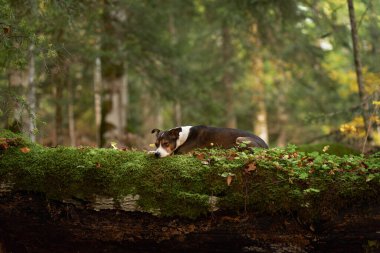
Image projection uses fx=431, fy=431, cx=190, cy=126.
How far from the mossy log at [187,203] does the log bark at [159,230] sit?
0.01m

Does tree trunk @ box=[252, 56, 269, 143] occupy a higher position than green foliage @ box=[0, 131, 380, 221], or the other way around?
tree trunk @ box=[252, 56, 269, 143]

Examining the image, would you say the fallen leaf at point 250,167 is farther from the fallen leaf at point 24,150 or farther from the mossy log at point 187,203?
the fallen leaf at point 24,150

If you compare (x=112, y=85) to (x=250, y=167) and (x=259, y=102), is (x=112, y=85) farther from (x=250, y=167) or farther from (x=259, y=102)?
(x=250, y=167)

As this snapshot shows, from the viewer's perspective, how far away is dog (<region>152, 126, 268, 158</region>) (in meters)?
8.75

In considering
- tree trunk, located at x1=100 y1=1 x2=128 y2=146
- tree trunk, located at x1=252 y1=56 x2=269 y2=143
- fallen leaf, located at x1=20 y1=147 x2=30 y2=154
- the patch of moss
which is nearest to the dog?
the patch of moss

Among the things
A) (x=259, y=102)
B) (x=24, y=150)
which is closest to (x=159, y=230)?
(x=24, y=150)

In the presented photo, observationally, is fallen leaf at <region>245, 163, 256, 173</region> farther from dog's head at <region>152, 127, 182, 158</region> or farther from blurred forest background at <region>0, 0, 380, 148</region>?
blurred forest background at <region>0, 0, 380, 148</region>

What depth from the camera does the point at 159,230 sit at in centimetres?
591

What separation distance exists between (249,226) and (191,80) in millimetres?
13854

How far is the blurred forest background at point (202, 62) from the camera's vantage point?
12336 mm

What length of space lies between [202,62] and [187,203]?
18.1m

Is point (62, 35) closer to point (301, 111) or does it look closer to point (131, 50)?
point (131, 50)

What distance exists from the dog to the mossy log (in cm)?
232

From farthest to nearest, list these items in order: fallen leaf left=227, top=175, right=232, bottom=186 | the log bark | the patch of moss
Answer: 1. the patch of moss
2. fallen leaf left=227, top=175, right=232, bottom=186
3. the log bark
